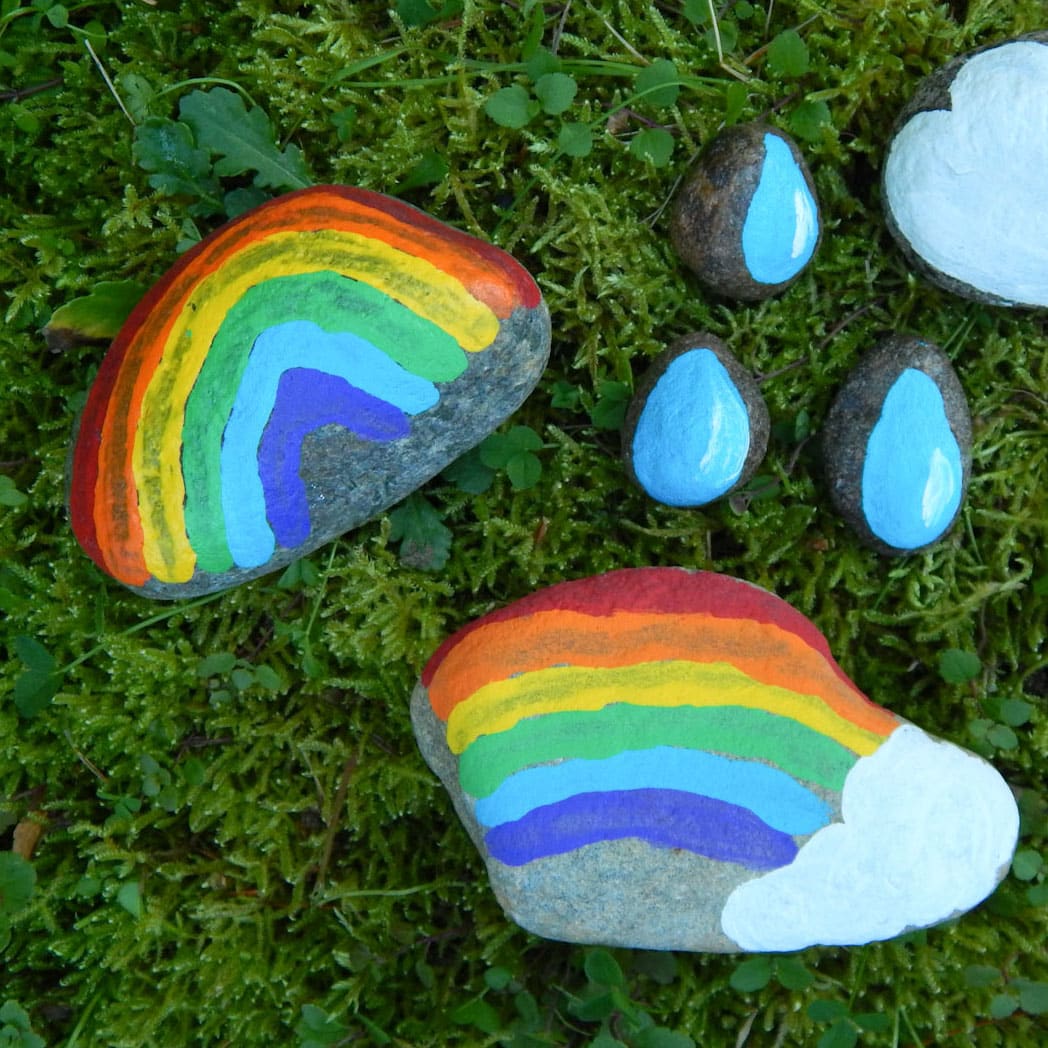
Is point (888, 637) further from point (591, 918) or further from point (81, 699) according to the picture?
point (81, 699)

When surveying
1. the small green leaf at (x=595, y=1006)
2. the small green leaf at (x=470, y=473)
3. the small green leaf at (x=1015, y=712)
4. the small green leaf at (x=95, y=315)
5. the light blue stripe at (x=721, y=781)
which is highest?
the small green leaf at (x=95, y=315)

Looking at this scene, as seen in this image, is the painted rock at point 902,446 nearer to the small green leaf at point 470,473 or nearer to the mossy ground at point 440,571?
the mossy ground at point 440,571

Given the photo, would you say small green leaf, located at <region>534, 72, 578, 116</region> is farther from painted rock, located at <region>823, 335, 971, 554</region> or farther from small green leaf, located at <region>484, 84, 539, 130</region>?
painted rock, located at <region>823, 335, 971, 554</region>

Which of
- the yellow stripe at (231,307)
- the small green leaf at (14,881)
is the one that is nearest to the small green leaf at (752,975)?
the yellow stripe at (231,307)

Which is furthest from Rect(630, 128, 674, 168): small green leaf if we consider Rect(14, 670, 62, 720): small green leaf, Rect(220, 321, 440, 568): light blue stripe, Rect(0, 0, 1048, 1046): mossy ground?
Rect(14, 670, 62, 720): small green leaf

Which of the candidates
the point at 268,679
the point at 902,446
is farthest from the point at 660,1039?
the point at 902,446

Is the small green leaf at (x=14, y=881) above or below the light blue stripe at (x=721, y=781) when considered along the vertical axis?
below

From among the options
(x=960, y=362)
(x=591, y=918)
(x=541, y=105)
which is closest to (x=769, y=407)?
(x=960, y=362)
